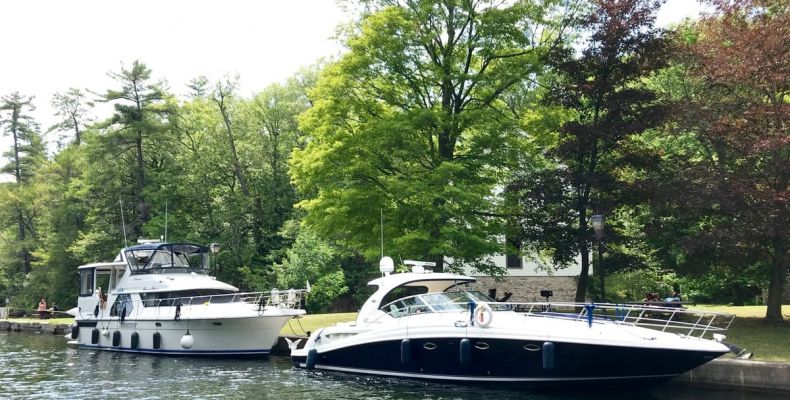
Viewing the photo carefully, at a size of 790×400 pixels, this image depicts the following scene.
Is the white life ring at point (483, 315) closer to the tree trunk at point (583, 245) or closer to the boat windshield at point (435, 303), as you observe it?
the boat windshield at point (435, 303)

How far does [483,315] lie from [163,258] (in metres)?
15.6

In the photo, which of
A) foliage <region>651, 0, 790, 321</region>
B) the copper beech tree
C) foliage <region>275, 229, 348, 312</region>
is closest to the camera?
the copper beech tree

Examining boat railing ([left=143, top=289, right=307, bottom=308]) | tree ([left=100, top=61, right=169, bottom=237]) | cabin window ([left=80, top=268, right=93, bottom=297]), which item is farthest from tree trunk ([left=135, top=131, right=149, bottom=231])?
boat railing ([left=143, top=289, right=307, bottom=308])

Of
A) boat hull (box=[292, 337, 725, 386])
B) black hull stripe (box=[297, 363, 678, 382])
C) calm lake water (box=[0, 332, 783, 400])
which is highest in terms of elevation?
boat hull (box=[292, 337, 725, 386])

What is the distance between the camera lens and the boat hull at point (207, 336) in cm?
2091

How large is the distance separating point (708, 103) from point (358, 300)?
23767 mm

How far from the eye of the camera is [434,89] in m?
24.2

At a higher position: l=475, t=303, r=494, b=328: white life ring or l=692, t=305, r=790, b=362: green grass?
l=475, t=303, r=494, b=328: white life ring

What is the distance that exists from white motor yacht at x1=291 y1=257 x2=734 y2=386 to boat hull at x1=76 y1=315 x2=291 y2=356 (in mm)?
3539

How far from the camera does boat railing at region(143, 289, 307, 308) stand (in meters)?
21.4

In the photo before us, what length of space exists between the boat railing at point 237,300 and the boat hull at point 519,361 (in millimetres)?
5301

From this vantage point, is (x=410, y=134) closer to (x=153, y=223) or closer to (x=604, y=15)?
(x=604, y=15)

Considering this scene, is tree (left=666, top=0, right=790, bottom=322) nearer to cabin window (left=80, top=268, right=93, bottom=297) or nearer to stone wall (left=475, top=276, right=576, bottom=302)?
stone wall (left=475, top=276, right=576, bottom=302)

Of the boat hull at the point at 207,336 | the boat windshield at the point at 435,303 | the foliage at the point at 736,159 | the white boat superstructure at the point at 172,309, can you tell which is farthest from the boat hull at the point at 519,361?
the white boat superstructure at the point at 172,309
